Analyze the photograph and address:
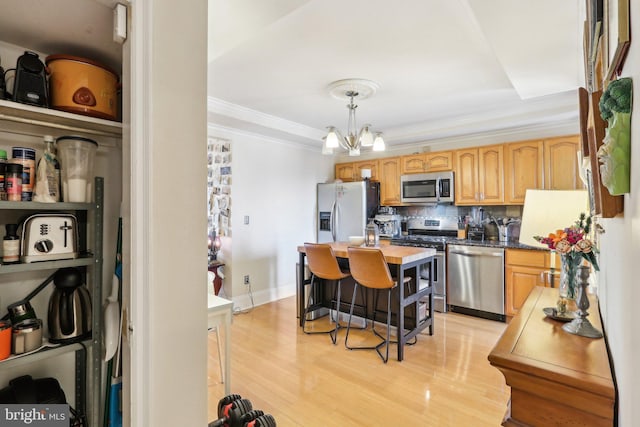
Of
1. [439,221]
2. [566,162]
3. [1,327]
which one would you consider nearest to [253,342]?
[1,327]

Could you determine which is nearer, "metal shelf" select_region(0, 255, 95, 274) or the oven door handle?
"metal shelf" select_region(0, 255, 95, 274)

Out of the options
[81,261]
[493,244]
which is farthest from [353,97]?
[81,261]

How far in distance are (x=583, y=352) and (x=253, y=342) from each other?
261 centimetres

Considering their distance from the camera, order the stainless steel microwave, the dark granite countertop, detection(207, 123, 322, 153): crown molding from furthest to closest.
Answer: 1. the stainless steel microwave
2. detection(207, 123, 322, 153): crown molding
3. the dark granite countertop

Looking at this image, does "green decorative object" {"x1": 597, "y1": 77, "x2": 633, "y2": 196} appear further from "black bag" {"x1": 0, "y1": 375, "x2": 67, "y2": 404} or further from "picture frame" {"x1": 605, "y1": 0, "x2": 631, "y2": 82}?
"black bag" {"x1": 0, "y1": 375, "x2": 67, "y2": 404}

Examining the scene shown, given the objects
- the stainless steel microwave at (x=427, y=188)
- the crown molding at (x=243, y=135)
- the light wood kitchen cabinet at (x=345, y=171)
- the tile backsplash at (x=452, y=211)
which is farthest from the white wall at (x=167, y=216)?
the light wood kitchen cabinet at (x=345, y=171)

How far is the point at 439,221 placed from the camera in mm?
4695

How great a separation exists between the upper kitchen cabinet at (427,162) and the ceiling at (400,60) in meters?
0.38

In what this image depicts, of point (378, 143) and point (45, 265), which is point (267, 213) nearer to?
point (378, 143)

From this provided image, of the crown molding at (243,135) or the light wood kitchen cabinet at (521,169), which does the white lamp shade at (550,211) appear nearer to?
the light wood kitchen cabinet at (521,169)

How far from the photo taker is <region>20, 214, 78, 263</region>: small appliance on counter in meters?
1.16

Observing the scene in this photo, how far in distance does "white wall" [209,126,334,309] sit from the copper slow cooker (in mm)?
2650

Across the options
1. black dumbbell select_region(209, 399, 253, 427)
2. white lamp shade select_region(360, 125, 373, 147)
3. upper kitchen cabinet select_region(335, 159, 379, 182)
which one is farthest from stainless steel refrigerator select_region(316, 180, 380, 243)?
black dumbbell select_region(209, 399, 253, 427)

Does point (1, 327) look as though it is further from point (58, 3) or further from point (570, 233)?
point (570, 233)
